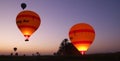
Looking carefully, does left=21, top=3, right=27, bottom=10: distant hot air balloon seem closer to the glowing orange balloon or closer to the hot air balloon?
the glowing orange balloon

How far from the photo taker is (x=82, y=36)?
1933cm

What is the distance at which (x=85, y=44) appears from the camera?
19453 millimetres

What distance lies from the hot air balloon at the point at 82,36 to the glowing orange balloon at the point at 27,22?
511cm

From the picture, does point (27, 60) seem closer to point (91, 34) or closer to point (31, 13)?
point (91, 34)

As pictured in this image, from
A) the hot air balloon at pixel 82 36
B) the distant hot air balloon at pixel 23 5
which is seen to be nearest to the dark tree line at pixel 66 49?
the distant hot air balloon at pixel 23 5

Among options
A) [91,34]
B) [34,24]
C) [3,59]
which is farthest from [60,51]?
[3,59]

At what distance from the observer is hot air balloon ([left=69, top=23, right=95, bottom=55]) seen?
1941 cm

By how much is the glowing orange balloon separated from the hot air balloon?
16.8 ft

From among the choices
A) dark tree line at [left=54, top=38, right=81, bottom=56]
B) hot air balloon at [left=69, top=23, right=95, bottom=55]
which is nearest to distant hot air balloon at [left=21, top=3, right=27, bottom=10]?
hot air balloon at [left=69, top=23, right=95, bottom=55]

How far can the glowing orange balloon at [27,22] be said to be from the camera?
2314 cm

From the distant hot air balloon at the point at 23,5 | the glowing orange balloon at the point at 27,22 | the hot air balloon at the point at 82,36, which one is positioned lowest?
the hot air balloon at the point at 82,36

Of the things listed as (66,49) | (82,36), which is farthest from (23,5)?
(66,49)

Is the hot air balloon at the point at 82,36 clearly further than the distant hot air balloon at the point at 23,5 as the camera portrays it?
No

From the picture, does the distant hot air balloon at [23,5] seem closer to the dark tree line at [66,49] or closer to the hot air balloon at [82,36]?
the hot air balloon at [82,36]
